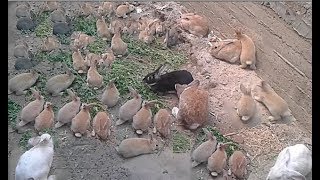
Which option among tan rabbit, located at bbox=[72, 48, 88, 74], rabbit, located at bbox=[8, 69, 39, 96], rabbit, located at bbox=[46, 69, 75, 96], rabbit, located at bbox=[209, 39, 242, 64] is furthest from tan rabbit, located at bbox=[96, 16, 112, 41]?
rabbit, located at bbox=[209, 39, 242, 64]

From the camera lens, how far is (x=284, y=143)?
2.67 meters

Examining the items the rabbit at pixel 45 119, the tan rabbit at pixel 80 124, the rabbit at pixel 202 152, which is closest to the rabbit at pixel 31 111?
the rabbit at pixel 45 119

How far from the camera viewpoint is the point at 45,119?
265cm

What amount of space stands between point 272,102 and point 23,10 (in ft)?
4.19

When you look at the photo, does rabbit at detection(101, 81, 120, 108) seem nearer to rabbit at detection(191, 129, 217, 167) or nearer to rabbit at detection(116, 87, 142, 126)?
rabbit at detection(116, 87, 142, 126)

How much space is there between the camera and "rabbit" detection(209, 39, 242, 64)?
2758 millimetres

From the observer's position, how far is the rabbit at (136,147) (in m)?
Answer: 2.63

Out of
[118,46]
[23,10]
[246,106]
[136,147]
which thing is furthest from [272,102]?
[23,10]

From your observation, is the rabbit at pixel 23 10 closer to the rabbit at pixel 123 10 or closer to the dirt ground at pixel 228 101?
the dirt ground at pixel 228 101

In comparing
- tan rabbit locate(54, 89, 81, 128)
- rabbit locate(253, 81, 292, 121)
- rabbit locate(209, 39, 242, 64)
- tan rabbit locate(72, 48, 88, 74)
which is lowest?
tan rabbit locate(54, 89, 81, 128)

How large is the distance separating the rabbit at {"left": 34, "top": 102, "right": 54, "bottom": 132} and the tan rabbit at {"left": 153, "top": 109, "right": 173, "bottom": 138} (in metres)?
0.49
